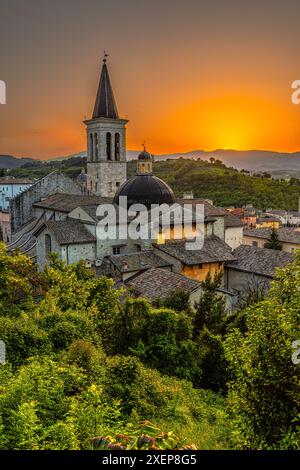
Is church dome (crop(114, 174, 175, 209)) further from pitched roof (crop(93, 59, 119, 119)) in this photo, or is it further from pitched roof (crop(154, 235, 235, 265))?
pitched roof (crop(93, 59, 119, 119))

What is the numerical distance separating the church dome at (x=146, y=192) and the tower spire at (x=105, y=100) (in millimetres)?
12415

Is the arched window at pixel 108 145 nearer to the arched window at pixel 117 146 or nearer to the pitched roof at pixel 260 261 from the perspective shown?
the arched window at pixel 117 146

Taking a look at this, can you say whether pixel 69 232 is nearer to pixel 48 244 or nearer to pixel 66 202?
pixel 48 244

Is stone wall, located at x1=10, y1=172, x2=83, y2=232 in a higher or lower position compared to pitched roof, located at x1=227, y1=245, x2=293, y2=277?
higher

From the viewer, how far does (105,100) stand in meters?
42.2

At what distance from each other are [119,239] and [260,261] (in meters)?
10.1

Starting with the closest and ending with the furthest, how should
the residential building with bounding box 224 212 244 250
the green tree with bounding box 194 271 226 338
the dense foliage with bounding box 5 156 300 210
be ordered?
the green tree with bounding box 194 271 226 338
the residential building with bounding box 224 212 244 250
the dense foliage with bounding box 5 156 300 210

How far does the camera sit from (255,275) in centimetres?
2742

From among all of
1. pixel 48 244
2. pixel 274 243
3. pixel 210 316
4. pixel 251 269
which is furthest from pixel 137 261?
pixel 274 243

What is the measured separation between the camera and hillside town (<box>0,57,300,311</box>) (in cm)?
2634

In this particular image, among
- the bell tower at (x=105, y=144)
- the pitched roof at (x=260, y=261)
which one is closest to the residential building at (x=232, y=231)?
the bell tower at (x=105, y=144)

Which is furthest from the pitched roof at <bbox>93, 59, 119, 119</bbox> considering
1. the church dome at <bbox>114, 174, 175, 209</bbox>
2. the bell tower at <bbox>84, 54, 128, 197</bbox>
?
the church dome at <bbox>114, 174, 175, 209</bbox>
